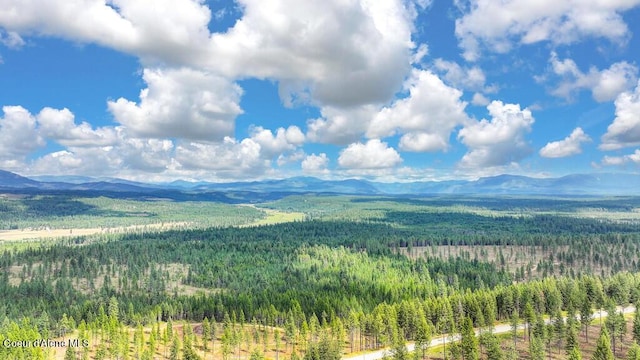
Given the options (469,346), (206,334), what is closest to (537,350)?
(469,346)

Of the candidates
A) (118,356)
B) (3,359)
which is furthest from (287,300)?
(3,359)

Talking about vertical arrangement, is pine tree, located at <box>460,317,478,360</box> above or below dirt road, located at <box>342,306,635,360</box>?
above

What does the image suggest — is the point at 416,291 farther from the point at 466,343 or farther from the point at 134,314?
the point at 134,314

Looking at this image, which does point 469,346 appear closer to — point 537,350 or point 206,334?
point 537,350

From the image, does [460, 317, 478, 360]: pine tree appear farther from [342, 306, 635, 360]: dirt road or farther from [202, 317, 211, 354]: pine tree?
[202, 317, 211, 354]: pine tree

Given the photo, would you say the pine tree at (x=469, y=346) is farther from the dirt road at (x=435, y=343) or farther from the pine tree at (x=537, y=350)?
the pine tree at (x=537, y=350)

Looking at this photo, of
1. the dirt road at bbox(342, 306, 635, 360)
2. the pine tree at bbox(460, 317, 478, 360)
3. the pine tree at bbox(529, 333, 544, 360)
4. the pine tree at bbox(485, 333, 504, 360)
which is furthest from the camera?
the dirt road at bbox(342, 306, 635, 360)

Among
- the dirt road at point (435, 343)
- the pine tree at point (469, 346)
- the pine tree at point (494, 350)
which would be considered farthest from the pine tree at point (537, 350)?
the dirt road at point (435, 343)

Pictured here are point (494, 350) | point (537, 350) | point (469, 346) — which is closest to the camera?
point (537, 350)

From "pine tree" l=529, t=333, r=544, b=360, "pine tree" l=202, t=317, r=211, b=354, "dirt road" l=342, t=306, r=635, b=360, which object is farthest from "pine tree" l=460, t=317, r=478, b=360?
"pine tree" l=202, t=317, r=211, b=354

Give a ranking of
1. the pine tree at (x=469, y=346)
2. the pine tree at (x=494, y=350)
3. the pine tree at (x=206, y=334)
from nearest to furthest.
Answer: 1. the pine tree at (x=494, y=350)
2. the pine tree at (x=469, y=346)
3. the pine tree at (x=206, y=334)

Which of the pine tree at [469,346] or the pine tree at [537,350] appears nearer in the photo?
the pine tree at [537,350]
